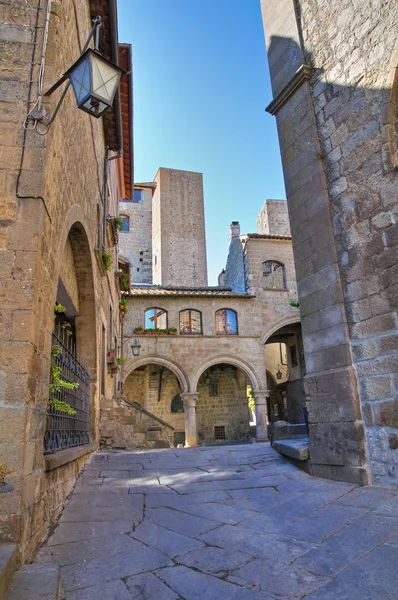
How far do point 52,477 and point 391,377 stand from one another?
11.1 feet

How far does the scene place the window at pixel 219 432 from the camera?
71.5ft

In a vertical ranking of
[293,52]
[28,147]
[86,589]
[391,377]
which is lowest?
[86,589]

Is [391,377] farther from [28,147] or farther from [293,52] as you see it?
[293,52]

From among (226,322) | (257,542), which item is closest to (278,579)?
(257,542)

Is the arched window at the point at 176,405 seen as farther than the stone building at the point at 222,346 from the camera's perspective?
Yes

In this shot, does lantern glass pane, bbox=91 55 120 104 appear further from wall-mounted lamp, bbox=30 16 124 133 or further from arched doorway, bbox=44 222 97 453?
arched doorway, bbox=44 222 97 453

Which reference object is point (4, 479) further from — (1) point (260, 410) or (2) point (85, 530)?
(1) point (260, 410)

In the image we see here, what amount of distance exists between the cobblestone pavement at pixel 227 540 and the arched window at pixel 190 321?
582 inches

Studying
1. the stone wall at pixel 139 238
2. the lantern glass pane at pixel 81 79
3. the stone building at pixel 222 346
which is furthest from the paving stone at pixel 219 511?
the stone wall at pixel 139 238

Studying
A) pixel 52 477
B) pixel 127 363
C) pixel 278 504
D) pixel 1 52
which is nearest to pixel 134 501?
pixel 52 477

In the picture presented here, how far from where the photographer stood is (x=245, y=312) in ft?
68.0

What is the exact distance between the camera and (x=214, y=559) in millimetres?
→ 2916

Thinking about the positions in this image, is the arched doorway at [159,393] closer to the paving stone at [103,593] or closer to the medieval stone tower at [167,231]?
the medieval stone tower at [167,231]

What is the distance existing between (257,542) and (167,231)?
27998 millimetres
